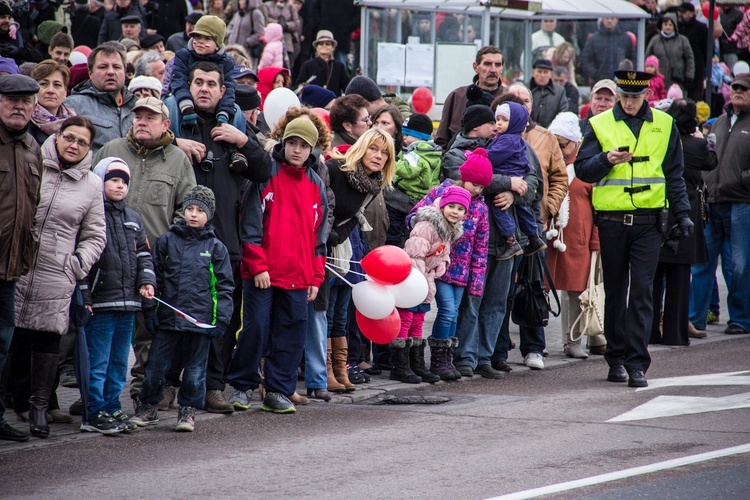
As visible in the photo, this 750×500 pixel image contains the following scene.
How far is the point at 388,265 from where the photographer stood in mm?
9656

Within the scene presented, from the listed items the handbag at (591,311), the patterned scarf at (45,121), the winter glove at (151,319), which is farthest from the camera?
the handbag at (591,311)

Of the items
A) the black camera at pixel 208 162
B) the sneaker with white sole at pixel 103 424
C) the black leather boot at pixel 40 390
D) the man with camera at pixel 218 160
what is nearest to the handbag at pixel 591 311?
the man with camera at pixel 218 160

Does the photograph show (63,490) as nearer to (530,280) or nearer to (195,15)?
(530,280)

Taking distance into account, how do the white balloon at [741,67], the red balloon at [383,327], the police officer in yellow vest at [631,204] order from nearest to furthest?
the red balloon at [383,327]
the police officer in yellow vest at [631,204]
the white balloon at [741,67]

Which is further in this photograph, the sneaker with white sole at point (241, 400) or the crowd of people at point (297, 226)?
the sneaker with white sole at point (241, 400)

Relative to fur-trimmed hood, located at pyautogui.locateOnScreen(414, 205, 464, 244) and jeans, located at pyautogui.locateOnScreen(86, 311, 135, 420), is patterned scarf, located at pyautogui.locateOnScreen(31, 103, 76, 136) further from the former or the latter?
fur-trimmed hood, located at pyautogui.locateOnScreen(414, 205, 464, 244)

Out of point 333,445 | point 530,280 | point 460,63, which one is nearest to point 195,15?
point 460,63

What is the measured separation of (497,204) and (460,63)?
8.37 metres

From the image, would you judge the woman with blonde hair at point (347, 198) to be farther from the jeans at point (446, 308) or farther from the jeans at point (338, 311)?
the jeans at point (446, 308)

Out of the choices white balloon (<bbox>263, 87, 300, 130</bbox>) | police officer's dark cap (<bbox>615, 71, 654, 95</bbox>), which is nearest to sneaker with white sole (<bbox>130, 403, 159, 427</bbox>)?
white balloon (<bbox>263, 87, 300, 130</bbox>)

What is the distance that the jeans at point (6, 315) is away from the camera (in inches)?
311

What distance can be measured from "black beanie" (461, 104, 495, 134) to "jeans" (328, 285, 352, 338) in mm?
1999

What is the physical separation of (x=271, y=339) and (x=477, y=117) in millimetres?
3035

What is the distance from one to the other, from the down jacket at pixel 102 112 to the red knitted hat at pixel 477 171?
2813mm
